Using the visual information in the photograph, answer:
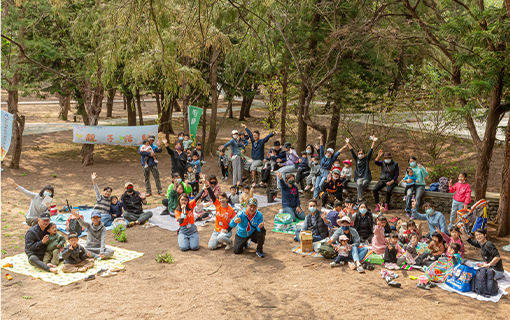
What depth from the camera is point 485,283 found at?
22.3 feet

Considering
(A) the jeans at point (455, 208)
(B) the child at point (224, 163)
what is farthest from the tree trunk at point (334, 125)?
(A) the jeans at point (455, 208)

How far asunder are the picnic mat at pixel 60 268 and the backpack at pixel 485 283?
236 inches

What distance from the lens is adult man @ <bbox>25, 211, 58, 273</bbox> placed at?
7704mm

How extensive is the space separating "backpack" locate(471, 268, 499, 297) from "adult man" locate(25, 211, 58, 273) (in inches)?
279

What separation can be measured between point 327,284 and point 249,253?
2.03 m

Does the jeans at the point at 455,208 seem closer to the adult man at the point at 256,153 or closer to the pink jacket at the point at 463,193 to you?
the pink jacket at the point at 463,193

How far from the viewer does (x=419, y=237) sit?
838 cm

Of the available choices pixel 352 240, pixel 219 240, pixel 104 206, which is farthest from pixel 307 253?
pixel 104 206

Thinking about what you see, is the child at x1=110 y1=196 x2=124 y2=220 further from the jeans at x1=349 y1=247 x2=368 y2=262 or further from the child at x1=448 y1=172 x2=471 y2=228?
the child at x1=448 y1=172 x2=471 y2=228

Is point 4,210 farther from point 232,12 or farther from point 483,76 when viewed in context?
point 483,76

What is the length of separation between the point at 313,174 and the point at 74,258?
22.6 ft

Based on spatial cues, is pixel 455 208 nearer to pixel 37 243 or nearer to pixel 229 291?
pixel 229 291

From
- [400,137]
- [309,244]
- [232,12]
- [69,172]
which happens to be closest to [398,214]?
[309,244]

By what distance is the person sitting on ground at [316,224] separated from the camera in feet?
29.3
